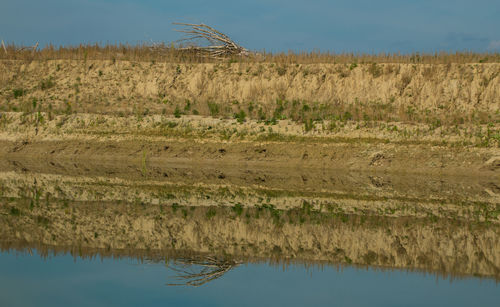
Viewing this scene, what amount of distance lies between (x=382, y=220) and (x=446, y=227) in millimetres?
1678

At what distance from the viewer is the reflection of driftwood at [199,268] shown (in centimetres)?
1123

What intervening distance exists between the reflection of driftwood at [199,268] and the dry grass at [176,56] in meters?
31.6

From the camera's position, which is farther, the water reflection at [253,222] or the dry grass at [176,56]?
the dry grass at [176,56]

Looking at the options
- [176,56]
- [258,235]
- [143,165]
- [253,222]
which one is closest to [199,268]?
[258,235]

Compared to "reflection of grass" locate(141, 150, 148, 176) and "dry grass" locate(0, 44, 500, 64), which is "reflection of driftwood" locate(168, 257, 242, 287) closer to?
"reflection of grass" locate(141, 150, 148, 176)

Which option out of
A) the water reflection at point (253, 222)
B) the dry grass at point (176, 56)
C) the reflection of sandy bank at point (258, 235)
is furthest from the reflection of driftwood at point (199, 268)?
the dry grass at point (176, 56)

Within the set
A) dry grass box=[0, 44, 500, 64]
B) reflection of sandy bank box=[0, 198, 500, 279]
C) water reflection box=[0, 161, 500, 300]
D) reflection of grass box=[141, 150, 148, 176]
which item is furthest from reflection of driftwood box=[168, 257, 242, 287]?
dry grass box=[0, 44, 500, 64]

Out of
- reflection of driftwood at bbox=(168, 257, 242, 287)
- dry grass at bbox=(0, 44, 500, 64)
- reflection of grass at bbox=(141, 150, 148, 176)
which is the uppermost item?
dry grass at bbox=(0, 44, 500, 64)

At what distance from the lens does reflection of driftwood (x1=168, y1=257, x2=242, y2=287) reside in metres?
11.2

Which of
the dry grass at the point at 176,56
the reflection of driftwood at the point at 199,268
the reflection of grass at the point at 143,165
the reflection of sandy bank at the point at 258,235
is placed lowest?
the reflection of driftwood at the point at 199,268

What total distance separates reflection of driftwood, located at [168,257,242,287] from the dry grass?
31581 mm

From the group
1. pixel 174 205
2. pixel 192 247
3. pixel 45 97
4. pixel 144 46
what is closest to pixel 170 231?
pixel 192 247

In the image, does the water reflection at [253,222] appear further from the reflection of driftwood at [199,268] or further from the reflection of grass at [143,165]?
the reflection of grass at [143,165]

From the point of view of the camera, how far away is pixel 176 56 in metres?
46.5
